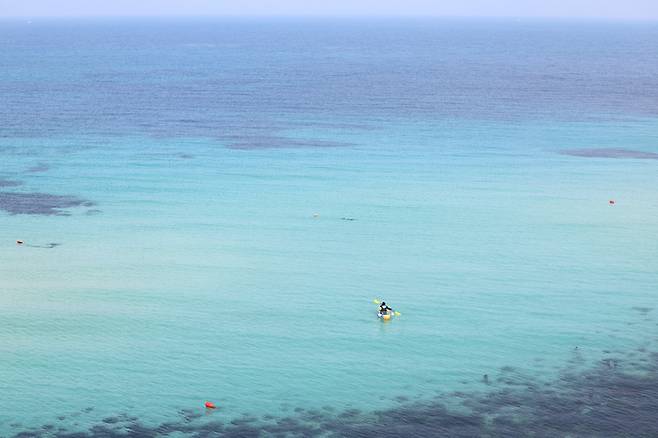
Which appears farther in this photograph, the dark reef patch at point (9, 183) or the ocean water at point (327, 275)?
the dark reef patch at point (9, 183)

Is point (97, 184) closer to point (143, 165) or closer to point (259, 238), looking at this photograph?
point (143, 165)

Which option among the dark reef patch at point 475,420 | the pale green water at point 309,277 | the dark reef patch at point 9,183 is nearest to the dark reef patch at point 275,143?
the pale green water at point 309,277

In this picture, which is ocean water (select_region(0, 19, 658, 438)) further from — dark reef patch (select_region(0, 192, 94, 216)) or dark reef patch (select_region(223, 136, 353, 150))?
dark reef patch (select_region(223, 136, 353, 150))

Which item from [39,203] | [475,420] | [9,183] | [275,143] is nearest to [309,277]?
[475,420]

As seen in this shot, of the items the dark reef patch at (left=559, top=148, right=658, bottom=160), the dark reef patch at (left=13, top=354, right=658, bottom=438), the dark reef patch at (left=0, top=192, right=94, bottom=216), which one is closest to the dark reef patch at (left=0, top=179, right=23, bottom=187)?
the dark reef patch at (left=0, top=192, right=94, bottom=216)

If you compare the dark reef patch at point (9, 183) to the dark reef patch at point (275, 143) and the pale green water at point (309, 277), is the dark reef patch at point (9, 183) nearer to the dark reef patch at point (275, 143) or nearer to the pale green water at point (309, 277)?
the pale green water at point (309, 277)

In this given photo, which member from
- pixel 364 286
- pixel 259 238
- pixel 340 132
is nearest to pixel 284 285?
pixel 364 286
